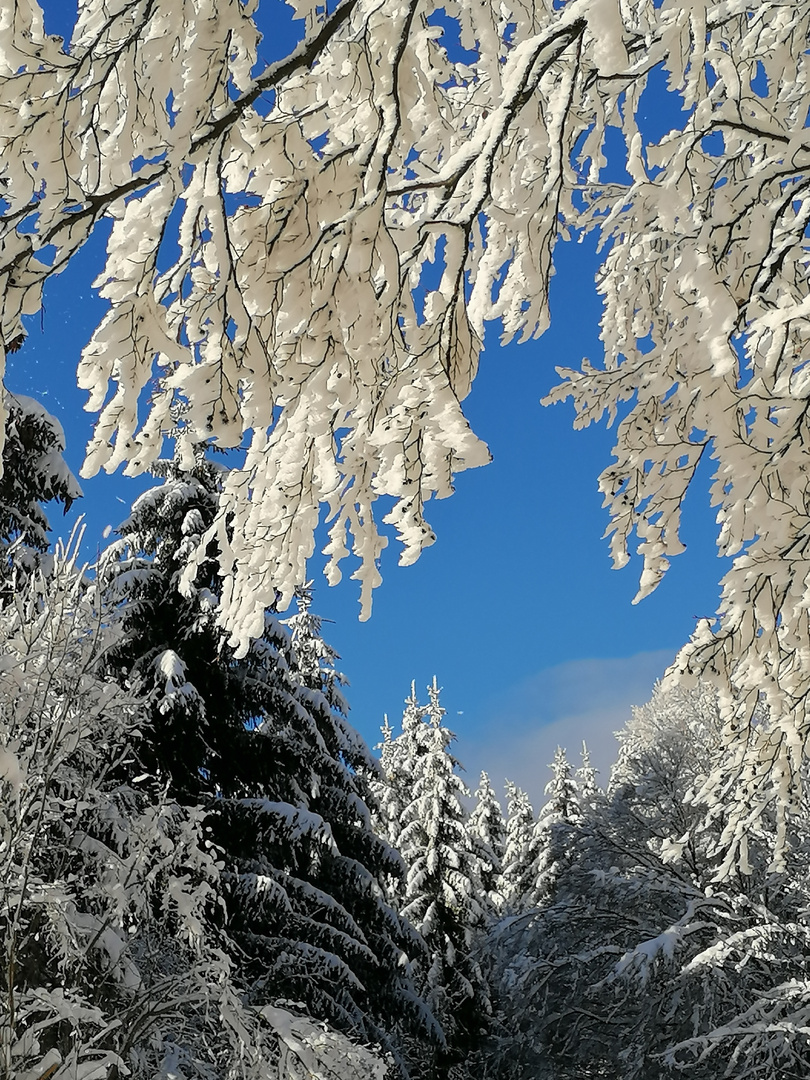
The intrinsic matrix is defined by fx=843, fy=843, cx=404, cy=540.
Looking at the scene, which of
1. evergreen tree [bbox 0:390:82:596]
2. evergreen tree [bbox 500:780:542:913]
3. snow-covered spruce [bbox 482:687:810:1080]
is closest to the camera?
evergreen tree [bbox 0:390:82:596]

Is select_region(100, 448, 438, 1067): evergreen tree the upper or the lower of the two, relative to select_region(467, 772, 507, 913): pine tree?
lower

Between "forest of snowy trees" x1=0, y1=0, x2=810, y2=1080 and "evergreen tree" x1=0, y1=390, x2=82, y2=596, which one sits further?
"evergreen tree" x1=0, y1=390, x2=82, y2=596

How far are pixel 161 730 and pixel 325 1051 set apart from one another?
483cm

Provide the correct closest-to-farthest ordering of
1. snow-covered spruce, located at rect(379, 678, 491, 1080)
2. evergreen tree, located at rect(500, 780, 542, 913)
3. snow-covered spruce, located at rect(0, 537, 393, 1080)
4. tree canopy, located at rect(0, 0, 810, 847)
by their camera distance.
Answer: tree canopy, located at rect(0, 0, 810, 847) → snow-covered spruce, located at rect(0, 537, 393, 1080) → snow-covered spruce, located at rect(379, 678, 491, 1080) → evergreen tree, located at rect(500, 780, 542, 913)

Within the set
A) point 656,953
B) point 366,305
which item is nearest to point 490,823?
point 656,953

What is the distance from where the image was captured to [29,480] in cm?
811

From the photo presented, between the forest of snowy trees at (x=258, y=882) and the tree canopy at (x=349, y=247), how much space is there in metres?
3.25

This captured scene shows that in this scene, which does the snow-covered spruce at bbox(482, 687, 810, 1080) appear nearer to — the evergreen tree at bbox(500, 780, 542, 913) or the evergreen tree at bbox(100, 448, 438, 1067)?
the evergreen tree at bbox(100, 448, 438, 1067)

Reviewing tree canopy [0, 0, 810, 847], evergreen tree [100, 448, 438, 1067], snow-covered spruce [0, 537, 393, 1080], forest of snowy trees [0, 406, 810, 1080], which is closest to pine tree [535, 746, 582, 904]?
forest of snowy trees [0, 406, 810, 1080]

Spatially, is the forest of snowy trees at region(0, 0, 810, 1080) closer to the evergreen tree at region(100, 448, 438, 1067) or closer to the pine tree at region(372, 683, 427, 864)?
the evergreen tree at region(100, 448, 438, 1067)

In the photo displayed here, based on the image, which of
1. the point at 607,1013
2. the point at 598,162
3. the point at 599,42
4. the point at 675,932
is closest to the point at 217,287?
the point at 599,42

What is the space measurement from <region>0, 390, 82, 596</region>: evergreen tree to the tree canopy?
18.8 feet

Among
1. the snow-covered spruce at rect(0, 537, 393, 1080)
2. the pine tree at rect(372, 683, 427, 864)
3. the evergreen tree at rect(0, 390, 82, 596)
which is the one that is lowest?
the snow-covered spruce at rect(0, 537, 393, 1080)

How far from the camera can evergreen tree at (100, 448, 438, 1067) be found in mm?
9789
